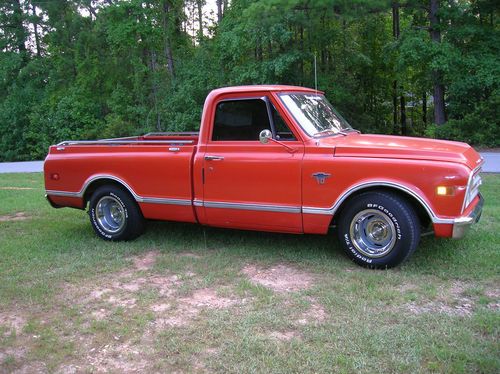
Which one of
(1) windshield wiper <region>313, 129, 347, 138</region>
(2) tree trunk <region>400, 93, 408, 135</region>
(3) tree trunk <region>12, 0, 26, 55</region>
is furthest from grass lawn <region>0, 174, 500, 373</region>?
(3) tree trunk <region>12, 0, 26, 55</region>

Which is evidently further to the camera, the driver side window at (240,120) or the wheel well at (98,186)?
the wheel well at (98,186)

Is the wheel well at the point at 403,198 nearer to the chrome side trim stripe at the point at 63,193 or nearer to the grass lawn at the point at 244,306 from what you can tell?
the grass lawn at the point at 244,306

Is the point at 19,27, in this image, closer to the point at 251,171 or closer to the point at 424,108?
the point at 424,108

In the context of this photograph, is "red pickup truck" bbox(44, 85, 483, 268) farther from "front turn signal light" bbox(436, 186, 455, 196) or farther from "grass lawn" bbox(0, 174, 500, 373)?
"grass lawn" bbox(0, 174, 500, 373)

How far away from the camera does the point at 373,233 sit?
523 cm

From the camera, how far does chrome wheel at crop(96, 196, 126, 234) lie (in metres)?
6.68

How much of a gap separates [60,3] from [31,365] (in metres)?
27.7

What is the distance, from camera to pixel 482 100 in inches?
699

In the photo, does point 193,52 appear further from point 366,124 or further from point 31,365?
point 31,365

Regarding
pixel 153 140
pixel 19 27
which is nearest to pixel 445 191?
pixel 153 140

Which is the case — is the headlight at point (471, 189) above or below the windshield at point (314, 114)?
below

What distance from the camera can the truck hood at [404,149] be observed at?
4938 mm

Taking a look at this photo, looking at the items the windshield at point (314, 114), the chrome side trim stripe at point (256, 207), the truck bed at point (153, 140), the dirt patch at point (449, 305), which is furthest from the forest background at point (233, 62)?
the dirt patch at point (449, 305)

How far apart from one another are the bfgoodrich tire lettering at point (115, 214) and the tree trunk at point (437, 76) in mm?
13637
